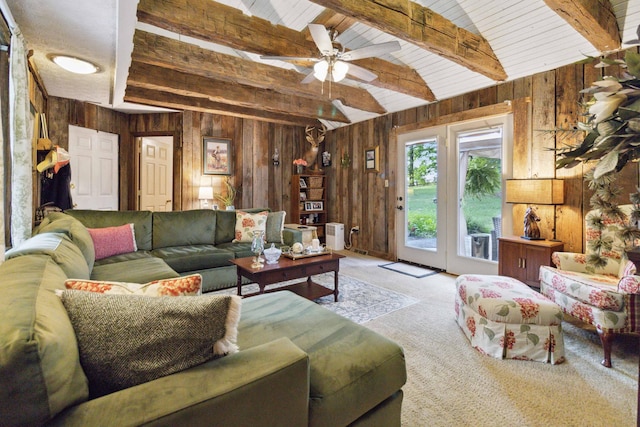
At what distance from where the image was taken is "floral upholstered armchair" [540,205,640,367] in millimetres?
2021

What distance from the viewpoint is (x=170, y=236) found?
3.71 metres

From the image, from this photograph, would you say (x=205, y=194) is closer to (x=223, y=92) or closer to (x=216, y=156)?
(x=216, y=156)

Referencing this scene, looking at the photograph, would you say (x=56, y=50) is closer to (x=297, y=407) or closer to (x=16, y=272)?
(x=16, y=272)

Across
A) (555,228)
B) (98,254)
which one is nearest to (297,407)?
(98,254)

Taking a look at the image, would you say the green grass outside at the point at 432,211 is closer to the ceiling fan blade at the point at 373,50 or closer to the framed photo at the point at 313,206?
the framed photo at the point at 313,206

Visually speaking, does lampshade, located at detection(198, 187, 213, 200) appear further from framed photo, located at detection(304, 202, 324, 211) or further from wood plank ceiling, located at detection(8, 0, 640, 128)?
framed photo, located at detection(304, 202, 324, 211)

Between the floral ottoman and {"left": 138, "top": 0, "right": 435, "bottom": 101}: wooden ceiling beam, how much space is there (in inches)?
111

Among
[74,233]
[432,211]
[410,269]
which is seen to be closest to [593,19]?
[432,211]

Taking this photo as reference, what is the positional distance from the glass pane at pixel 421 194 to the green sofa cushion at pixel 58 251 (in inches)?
162

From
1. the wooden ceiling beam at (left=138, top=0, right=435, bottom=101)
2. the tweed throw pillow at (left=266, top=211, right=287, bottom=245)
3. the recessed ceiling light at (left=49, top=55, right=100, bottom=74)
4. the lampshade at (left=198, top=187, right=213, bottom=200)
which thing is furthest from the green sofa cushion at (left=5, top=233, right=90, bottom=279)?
the lampshade at (left=198, top=187, right=213, bottom=200)

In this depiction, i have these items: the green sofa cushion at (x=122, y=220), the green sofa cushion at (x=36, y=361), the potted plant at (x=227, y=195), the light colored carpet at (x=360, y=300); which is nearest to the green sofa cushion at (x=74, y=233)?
the green sofa cushion at (x=122, y=220)

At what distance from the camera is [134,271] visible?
8.48 ft

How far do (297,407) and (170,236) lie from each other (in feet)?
10.5

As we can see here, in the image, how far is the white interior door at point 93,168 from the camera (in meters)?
4.59
